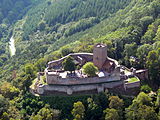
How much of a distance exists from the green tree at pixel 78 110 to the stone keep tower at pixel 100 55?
11936mm

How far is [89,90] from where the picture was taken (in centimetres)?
6319

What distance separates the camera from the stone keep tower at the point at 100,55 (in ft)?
217

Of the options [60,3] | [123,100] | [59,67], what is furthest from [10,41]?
[123,100]

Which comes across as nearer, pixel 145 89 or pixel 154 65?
pixel 145 89

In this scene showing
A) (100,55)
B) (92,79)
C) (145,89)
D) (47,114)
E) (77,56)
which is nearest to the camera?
(47,114)

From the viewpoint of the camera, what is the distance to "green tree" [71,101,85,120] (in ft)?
190

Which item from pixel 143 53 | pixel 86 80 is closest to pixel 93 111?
pixel 86 80

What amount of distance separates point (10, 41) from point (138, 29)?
11001 centimetres

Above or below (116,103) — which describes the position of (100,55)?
above

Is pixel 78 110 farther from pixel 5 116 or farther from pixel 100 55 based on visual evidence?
pixel 5 116

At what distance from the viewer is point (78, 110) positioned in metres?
58.1

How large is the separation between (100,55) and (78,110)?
568 inches

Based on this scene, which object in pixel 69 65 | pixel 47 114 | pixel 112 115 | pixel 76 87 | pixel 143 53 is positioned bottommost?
pixel 47 114

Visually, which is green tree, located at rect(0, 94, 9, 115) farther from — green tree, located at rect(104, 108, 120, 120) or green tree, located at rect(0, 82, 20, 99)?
green tree, located at rect(104, 108, 120, 120)
